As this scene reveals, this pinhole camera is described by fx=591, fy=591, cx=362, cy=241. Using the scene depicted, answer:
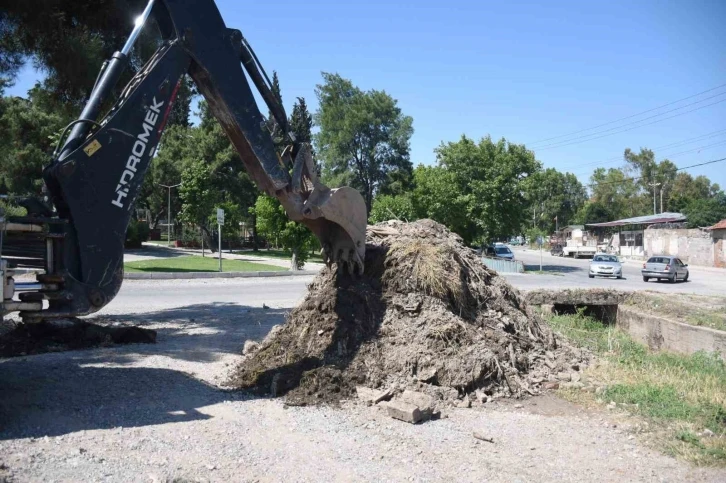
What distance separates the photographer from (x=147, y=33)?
11.2m

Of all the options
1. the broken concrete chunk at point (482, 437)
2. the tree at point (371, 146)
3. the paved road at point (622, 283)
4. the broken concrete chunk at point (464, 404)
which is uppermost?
the tree at point (371, 146)

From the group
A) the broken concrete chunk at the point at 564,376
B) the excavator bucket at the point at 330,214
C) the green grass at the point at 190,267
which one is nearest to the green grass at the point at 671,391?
the broken concrete chunk at the point at 564,376

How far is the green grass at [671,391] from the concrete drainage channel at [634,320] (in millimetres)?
410

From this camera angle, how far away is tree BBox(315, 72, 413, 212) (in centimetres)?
5844

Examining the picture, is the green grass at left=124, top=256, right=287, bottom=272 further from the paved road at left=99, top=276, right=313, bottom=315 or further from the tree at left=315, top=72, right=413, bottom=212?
the tree at left=315, top=72, right=413, bottom=212

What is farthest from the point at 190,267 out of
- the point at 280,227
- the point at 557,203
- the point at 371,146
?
the point at 557,203

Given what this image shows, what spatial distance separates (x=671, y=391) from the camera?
23.7 ft

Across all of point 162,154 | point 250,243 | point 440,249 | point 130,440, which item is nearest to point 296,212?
point 440,249

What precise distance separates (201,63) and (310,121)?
2221 inches

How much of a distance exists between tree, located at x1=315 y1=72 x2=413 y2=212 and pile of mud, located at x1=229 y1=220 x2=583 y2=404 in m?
49.6

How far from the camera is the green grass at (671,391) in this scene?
582 cm

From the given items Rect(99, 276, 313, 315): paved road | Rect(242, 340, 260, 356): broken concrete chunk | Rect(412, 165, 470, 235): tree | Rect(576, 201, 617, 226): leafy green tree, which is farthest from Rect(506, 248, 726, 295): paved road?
Rect(576, 201, 617, 226): leafy green tree

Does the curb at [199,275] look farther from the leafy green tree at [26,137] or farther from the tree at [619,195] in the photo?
the tree at [619,195]

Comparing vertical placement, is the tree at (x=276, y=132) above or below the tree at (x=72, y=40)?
below
